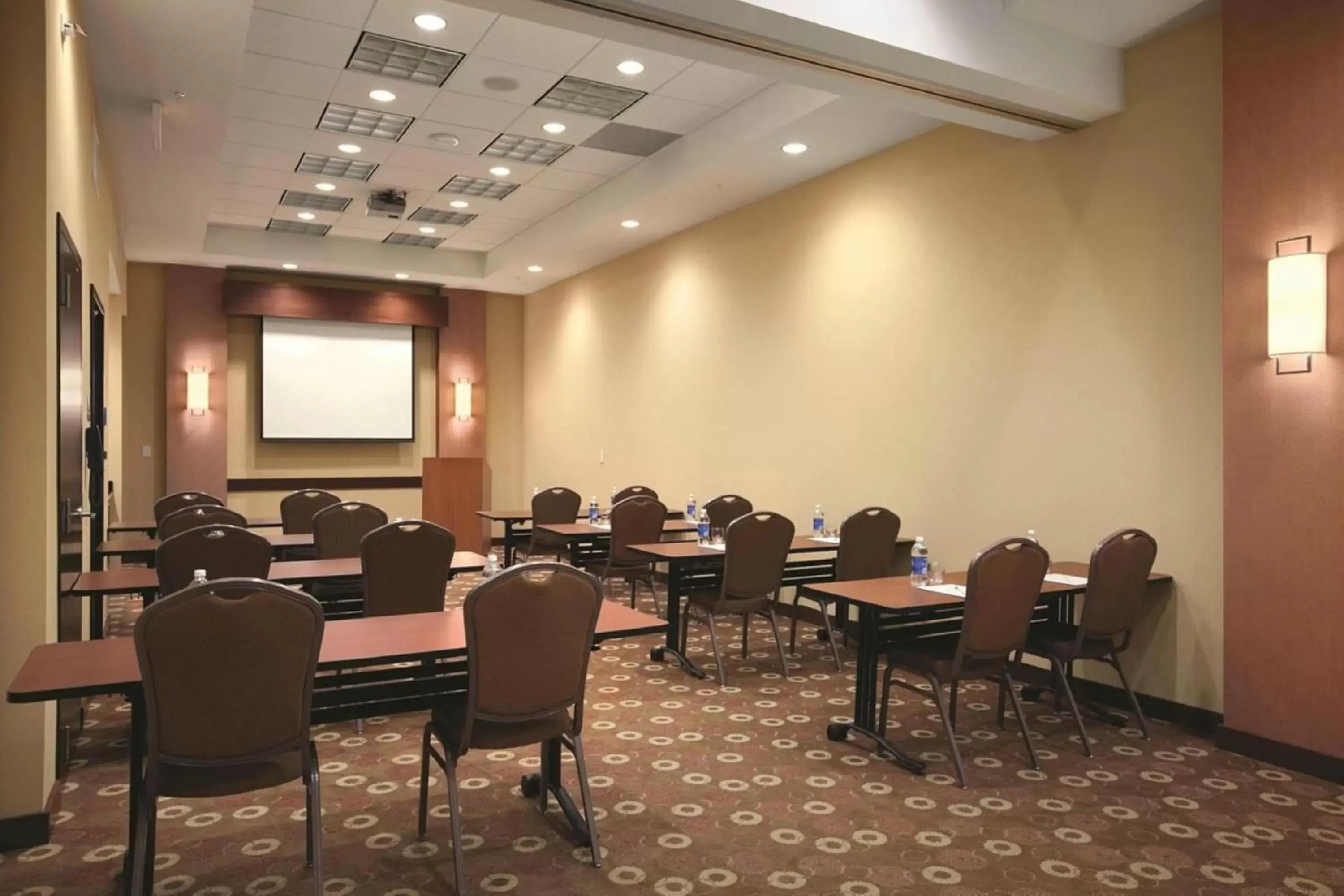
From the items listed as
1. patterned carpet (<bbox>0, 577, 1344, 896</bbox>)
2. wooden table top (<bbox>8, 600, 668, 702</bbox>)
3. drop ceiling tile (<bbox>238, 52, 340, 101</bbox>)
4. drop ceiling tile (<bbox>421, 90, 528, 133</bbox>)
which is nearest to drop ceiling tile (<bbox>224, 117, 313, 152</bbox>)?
drop ceiling tile (<bbox>238, 52, 340, 101</bbox>)

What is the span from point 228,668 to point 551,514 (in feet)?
18.4

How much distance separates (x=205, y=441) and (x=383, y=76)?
6.58m

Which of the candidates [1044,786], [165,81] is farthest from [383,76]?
[1044,786]

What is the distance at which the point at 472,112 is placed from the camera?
6.47 metres

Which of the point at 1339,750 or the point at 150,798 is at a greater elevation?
the point at 150,798

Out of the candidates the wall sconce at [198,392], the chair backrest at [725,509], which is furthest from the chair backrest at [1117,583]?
the wall sconce at [198,392]

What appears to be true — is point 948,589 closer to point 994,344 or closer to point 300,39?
point 994,344

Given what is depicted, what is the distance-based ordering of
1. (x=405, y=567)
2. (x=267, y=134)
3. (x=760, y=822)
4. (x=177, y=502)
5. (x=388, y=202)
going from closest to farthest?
(x=760, y=822)
(x=405, y=567)
(x=177, y=502)
(x=267, y=134)
(x=388, y=202)

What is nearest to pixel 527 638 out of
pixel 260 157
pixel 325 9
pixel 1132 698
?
pixel 1132 698

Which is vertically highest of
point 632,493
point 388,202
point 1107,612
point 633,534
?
point 388,202

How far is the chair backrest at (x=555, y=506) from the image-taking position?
7926 mm

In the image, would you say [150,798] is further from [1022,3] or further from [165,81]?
[1022,3]

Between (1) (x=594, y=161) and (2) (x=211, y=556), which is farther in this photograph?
(1) (x=594, y=161)

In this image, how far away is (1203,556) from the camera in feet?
14.8
